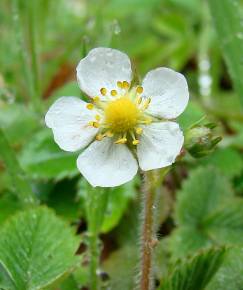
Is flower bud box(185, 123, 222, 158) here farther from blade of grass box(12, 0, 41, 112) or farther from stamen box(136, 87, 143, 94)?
blade of grass box(12, 0, 41, 112)

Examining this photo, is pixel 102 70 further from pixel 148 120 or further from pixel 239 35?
pixel 239 35

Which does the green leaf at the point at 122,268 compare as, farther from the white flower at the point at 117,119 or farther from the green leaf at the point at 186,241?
the white flower at the point at 117,119

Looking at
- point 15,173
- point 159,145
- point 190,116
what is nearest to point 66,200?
point 15,173

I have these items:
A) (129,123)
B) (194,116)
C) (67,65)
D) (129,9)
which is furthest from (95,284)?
(129,9)

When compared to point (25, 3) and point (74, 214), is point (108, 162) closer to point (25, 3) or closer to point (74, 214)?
point (74, 214)

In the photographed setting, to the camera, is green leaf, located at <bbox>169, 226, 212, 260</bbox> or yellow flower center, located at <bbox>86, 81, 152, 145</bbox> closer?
yellow flower center, located at <bbox>86, 81, 152, 145</bbox>

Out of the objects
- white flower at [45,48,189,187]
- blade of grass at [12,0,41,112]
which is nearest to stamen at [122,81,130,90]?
white flower at [45,48,189,187]
